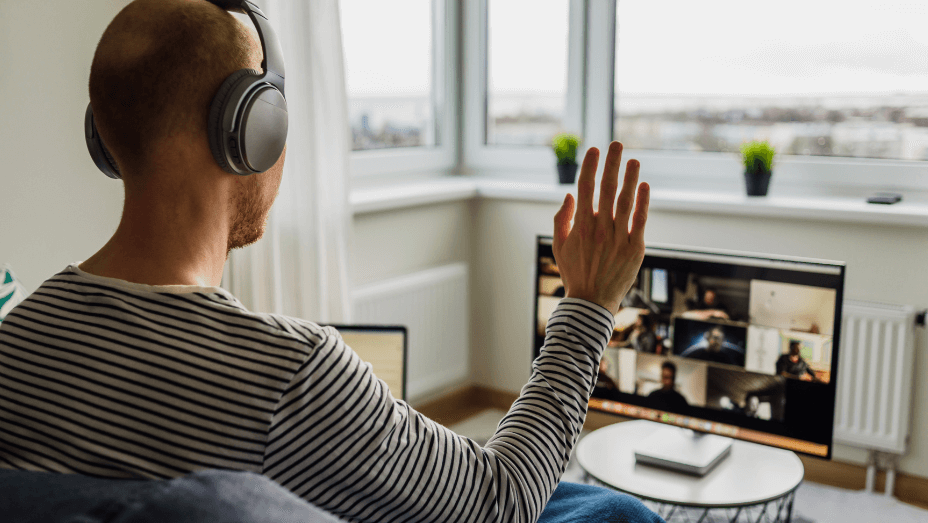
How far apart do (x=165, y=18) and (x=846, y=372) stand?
2.26 m

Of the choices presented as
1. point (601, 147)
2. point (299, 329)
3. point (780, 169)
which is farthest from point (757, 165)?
point (299, 329)

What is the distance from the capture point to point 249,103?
0.72 meters

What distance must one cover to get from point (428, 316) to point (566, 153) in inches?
31.3

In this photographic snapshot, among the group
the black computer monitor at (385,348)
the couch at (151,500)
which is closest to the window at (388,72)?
the black computer monitor at (385,348)

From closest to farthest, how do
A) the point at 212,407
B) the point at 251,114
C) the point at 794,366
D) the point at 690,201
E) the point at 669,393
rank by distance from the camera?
1. the point at 212,407
2. the point at 251,114
3. the point at 794,366
4. the point at 669,393
5. the point at 690,201

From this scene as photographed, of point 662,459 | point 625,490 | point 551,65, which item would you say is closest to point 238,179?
point 625,490

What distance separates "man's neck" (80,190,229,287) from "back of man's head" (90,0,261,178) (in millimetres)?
43

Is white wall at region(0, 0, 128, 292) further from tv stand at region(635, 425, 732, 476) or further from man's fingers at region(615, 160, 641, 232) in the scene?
man's fingers at region(615, 160, 641, 232)

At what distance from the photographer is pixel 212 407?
1.97 feet

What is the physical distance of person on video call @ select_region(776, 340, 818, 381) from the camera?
1624 mm

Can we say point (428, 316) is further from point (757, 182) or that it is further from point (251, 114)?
point (251, 114)

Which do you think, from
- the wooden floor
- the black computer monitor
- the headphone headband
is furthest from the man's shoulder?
the wooden floor

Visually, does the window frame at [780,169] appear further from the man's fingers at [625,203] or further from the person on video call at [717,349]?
the man's fingers at [625,203]

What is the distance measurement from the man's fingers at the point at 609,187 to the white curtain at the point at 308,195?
5.03 ft
